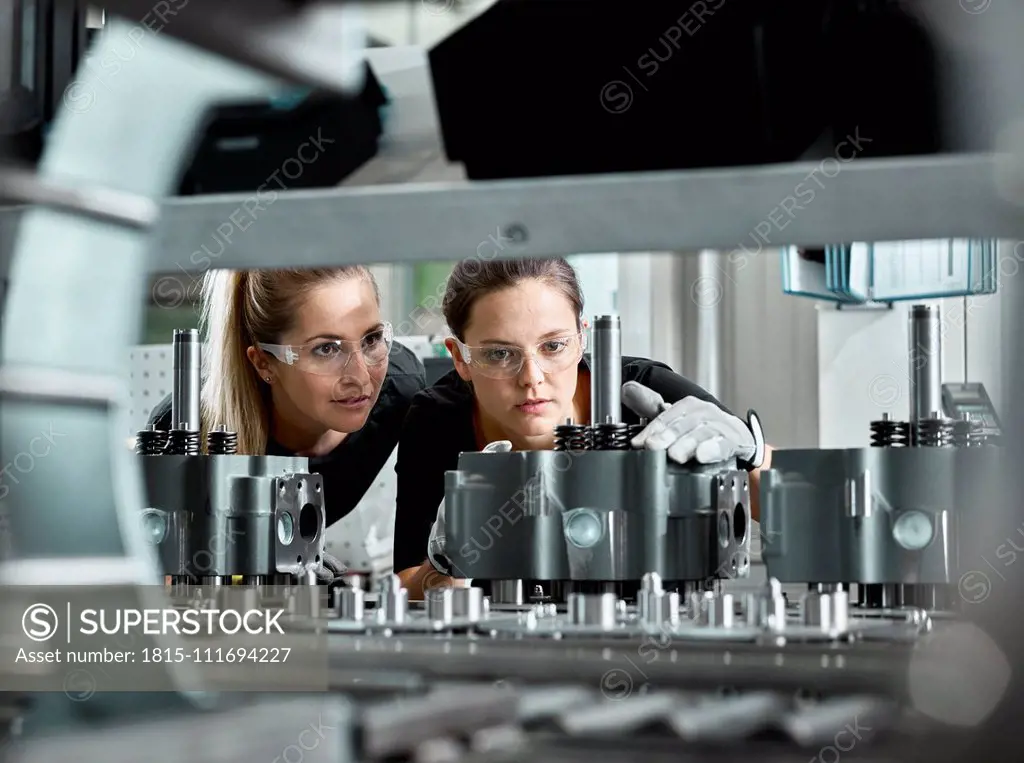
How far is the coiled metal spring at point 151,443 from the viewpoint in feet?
3.81

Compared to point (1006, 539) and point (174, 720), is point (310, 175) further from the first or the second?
point (1006, 539)

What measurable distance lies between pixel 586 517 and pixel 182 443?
1.34ft

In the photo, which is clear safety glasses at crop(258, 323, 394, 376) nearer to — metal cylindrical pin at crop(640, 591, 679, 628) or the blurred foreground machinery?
the blurred foreground machinery

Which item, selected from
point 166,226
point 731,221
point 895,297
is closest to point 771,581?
point 731,221

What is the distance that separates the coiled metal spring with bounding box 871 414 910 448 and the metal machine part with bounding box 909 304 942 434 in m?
0.03

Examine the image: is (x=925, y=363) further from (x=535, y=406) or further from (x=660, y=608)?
(x=535, y=406)

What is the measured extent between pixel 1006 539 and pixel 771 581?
0.30 metres

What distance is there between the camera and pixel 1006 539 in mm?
627

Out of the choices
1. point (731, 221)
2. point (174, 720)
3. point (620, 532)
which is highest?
point (731, 221)

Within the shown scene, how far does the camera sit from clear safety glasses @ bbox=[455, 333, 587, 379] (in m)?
1.93

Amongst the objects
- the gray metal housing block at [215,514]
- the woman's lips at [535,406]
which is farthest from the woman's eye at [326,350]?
the gray metal housing block at [215,514]

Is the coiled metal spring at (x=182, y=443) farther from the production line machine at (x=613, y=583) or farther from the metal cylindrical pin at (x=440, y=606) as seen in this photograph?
the metal cylindrical pin at (x=440, y=606)

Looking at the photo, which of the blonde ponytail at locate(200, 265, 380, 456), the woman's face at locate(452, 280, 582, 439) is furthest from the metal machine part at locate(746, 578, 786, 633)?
the blonde ponytail at locate(200, 265, 380, 456)

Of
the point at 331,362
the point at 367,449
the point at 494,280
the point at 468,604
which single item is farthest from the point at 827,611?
the point at 367,449
